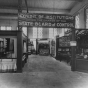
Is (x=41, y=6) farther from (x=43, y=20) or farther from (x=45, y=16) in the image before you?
(x=43, y=20)

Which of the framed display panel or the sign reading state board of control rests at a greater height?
the sign reading state board of control

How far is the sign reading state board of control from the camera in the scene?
222 inches

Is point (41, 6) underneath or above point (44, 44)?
above

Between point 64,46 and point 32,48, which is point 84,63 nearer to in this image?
point 64,46

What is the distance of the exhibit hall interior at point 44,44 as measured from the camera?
17.0ft

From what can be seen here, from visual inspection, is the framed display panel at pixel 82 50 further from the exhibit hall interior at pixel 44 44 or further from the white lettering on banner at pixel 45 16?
the white lettering on banner at pixel 45 16

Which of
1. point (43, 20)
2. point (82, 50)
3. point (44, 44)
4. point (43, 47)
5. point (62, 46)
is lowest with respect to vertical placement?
point (82, 50)

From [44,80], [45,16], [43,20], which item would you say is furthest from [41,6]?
[44,80]

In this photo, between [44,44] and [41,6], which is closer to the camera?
[41,6]

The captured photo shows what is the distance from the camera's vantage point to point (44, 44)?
1809 cm

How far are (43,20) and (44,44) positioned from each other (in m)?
12.4

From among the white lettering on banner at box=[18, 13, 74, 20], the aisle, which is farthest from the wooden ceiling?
the aisle

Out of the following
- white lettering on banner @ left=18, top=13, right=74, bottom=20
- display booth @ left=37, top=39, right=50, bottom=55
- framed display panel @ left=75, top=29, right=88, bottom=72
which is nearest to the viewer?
white lettering on banner @ left=18, top=13, right=74, bottom=20

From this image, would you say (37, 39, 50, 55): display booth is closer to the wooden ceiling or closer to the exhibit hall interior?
the exhibit hall interior
